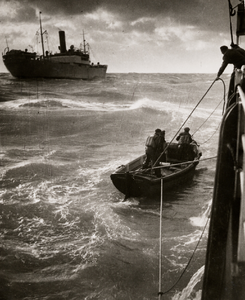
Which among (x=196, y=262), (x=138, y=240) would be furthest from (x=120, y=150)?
(x=196, y=262)

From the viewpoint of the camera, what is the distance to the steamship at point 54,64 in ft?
153

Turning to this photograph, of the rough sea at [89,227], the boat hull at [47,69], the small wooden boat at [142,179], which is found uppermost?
the boat hull at [47,69]

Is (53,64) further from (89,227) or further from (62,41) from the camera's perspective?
(89,227)

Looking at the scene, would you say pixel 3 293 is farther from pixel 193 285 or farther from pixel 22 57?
pixel 22 57

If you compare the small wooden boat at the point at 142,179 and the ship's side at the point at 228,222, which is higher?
the ship's side at the point at 228,222

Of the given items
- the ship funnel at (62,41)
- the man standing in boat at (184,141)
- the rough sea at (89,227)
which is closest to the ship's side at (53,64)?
the ship funnel at (62,41)

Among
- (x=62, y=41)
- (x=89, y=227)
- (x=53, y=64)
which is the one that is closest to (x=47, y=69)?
(x=53, y=64)

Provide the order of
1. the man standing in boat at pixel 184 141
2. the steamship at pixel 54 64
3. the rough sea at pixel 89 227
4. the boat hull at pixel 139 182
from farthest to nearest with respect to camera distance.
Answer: the steamship at pixel 54 64, the man standing in boat at pixel 184 141, the boat hull at pixel 139 182, the rough sea at pixel 89 227

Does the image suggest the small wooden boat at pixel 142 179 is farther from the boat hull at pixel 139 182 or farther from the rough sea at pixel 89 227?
the rough sea at pixel 89 227

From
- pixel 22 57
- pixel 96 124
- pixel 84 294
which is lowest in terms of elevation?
pixel 84 294

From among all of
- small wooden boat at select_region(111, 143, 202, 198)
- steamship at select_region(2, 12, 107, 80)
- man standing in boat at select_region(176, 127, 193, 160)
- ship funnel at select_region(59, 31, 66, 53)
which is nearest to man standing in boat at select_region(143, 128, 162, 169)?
small wooden boat at select_region(111, 143, 202, 198)

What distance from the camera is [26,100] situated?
3428 centimetres

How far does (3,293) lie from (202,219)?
5.95 metres

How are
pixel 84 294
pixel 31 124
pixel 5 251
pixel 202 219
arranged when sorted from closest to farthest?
pixel 84 294, pixel 5 251, pixel 202 219, pixel 31 124
